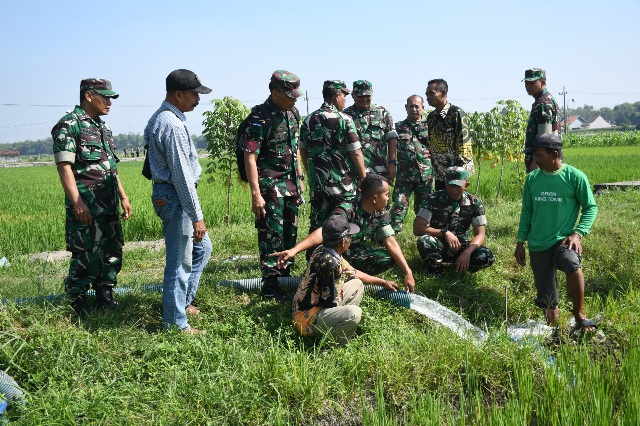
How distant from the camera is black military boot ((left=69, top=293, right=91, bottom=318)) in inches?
175

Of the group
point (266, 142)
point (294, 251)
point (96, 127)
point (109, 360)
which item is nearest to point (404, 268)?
point (294, 251)

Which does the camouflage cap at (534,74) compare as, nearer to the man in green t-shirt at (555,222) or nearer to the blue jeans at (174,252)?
the man in green t-shirt at (555,222)

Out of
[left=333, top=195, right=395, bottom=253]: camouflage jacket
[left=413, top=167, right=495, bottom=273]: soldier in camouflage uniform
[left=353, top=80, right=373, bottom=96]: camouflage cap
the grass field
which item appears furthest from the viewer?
[left=353, top=80, right=373, bottom=96]: camouflage cap

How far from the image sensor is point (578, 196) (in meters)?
4.27

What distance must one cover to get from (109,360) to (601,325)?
3623 millimetres

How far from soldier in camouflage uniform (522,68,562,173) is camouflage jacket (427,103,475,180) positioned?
2.36 ft

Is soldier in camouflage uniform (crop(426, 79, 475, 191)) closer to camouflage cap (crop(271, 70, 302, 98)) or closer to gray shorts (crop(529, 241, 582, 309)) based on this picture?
gray shorts (crop(529, 241, 582, 309))

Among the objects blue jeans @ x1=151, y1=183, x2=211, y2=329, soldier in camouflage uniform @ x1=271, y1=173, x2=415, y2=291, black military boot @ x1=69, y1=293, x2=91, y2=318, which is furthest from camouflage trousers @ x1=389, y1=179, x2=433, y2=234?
black military boot @ x1=69, y1=293, x2=91, y2=318

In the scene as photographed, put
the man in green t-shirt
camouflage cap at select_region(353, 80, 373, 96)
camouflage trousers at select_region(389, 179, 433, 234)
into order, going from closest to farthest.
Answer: the man in green t-shirt
camouflage cap at select_region(353, 80, 373, 96)
camouflage trousers at select_region(389, 179, 433, 234)

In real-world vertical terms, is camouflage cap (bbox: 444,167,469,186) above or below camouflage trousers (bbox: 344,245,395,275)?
above

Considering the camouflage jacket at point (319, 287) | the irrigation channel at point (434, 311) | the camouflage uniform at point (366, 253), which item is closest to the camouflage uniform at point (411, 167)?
the camouflage uniform at point (366, 253)

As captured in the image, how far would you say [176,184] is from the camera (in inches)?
154

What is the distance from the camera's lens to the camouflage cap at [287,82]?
458 centimetres

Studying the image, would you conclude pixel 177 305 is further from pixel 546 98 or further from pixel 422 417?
pixel 546 98
